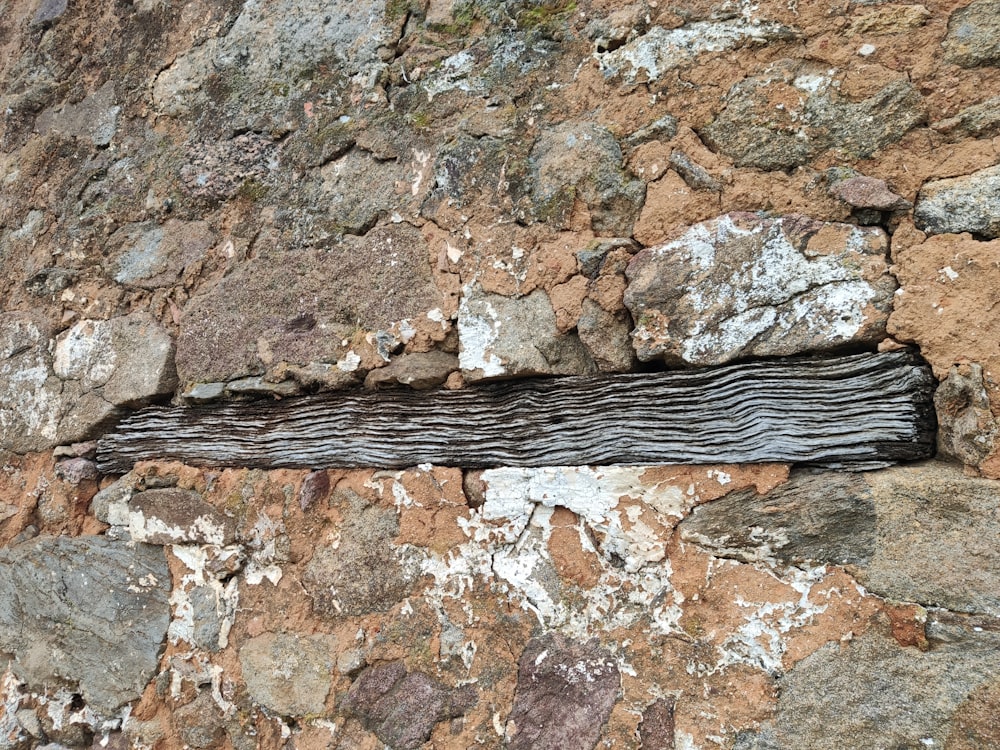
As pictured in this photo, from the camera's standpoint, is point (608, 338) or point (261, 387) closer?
point (608, 338)

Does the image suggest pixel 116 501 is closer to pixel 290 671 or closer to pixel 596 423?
pixel 290 671

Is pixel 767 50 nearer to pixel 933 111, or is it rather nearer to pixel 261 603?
pixel 933 111

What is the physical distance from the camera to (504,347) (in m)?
1.76

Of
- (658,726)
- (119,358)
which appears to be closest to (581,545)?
(658,726)

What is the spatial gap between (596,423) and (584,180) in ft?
1.82

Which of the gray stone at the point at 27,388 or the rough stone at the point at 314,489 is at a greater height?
the gray stone at the point at 27,388

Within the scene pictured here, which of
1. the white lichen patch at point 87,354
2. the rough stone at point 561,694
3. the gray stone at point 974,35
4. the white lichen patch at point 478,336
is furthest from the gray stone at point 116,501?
the gray stone at point 974,35

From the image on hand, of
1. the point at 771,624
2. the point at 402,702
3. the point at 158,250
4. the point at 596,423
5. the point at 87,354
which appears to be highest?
the point at 158,250

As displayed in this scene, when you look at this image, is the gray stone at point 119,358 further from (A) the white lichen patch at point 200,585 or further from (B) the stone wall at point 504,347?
(A) the white lichen patch at point 200,585

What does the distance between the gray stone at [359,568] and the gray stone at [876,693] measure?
2.73ft

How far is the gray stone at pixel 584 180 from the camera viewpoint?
67.9 inches

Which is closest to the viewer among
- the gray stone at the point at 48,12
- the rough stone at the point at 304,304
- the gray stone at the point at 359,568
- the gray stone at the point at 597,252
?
the gray stone at the point at 597,252

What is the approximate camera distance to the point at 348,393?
6.46 ft

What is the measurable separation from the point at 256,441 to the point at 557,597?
924 mm
